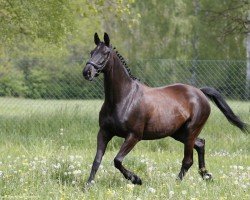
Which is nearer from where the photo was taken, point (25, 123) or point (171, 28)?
point (25, 123)

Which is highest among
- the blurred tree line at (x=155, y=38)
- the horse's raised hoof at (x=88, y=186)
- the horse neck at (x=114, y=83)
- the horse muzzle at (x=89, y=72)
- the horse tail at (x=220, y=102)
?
the horse muzzle at (x=89, y=72)

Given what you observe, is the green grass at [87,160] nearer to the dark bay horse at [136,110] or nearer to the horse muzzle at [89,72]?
the dark bay horse at [136,110]

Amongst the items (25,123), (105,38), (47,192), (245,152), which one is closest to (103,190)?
(47,192)

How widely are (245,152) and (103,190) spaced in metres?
5.14

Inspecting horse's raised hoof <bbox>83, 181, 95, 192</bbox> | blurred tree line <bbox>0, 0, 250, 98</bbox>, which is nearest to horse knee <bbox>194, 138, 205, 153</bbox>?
horse's raised hoof <bbox>83, 181, 95, 192</bbox>

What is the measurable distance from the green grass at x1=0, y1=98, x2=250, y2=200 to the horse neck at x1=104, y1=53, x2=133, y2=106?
1038 mm

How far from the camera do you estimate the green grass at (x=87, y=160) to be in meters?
6.36

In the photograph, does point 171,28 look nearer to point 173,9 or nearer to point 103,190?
point 173,9

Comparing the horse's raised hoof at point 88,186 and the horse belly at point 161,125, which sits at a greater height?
the horse belly at point 161,125

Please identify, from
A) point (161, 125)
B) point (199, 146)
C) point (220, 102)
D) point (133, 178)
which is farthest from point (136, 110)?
point (220, 102)

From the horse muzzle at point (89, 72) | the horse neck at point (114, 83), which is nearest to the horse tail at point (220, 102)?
the horse neck at point (114, 83)

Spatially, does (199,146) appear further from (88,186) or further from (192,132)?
(88,186)

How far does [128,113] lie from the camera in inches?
276

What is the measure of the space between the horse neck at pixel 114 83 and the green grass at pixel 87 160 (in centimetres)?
104
